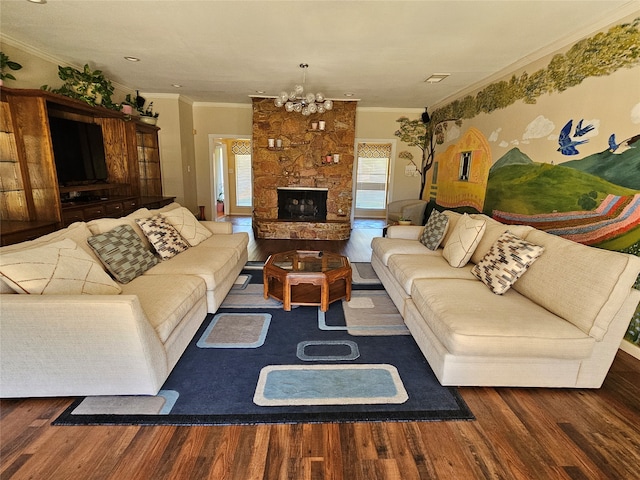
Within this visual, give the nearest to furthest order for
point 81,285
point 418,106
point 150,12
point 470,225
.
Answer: point 81,285 < point 150,12 < point 470,225 < point 418,106

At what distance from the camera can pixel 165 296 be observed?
6.99ft

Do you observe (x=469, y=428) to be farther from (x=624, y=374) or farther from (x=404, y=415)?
(x=624, y=374)

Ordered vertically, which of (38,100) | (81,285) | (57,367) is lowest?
(57,367)

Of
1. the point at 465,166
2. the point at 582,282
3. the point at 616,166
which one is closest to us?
the point at 582,282

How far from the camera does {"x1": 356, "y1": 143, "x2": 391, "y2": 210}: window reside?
8.72 meters

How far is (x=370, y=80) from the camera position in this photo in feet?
14.8

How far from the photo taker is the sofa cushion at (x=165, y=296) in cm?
192

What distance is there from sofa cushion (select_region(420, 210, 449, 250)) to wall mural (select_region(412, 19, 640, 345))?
0.87 metres

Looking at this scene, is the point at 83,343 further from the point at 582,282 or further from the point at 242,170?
the point at 242,170

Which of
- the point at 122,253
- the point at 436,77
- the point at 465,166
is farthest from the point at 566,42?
the point at 122,253

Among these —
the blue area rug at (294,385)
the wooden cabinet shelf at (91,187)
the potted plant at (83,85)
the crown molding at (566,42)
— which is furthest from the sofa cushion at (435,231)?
the potted plant at (83,85)

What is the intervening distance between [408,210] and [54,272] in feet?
17.6

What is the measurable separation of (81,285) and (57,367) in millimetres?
452

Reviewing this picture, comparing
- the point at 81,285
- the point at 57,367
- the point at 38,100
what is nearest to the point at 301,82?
the point at 38,100
